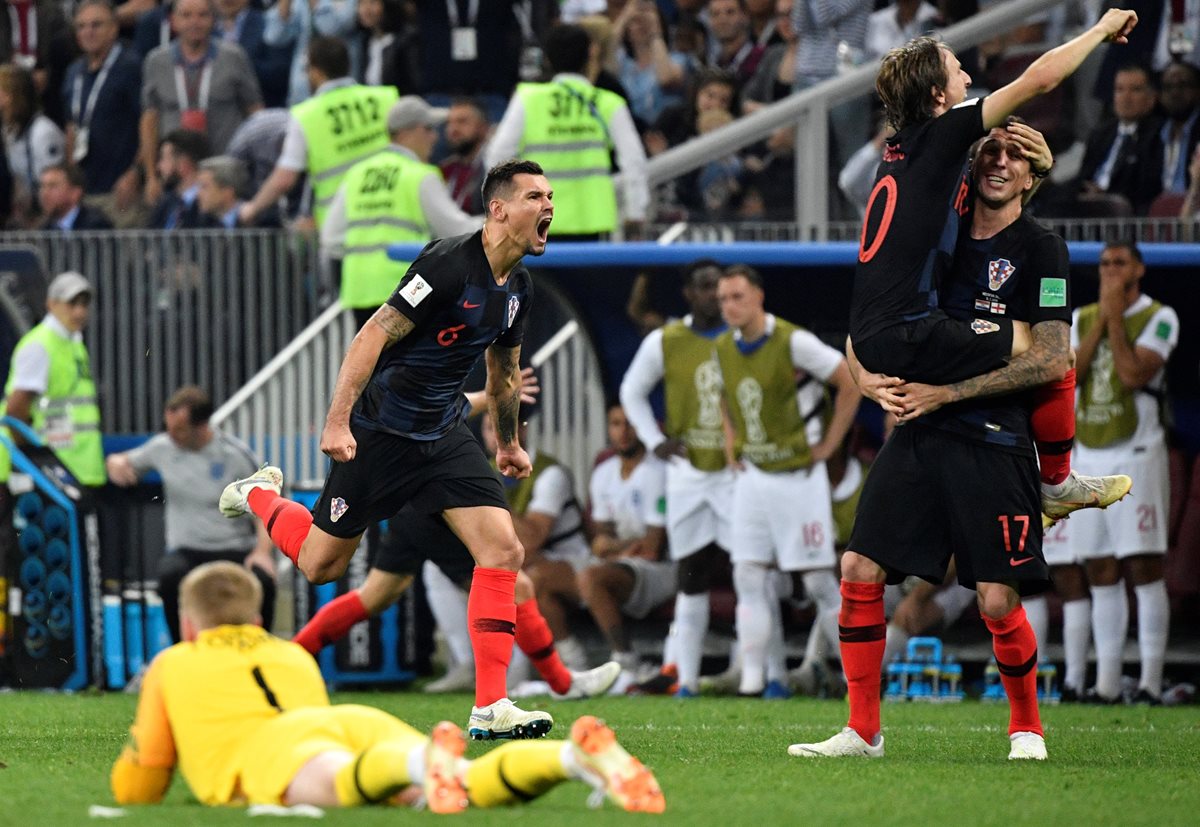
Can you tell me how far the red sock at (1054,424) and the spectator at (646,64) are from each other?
28.0ft

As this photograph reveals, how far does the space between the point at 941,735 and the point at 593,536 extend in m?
4.54

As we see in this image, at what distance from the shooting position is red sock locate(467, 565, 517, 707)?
27.0 feet

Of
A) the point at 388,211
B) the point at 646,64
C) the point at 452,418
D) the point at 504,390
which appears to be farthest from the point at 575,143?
the point at 452,418

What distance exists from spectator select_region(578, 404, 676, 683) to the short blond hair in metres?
6.96

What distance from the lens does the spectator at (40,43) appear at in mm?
18297

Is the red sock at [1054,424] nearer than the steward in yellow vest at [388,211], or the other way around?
the red sock at [1054,424]

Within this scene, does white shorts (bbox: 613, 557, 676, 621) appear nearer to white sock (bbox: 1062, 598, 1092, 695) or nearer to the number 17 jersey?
white sock (bbox: 1062, 598, 1092, 695)

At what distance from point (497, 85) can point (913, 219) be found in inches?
371

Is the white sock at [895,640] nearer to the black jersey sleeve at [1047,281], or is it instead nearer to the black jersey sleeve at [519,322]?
the black jersey sleeve at [519,322]

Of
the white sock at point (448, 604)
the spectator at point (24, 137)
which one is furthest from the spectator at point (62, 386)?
the spectator at point (24, 137)

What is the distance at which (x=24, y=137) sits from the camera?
1742cm

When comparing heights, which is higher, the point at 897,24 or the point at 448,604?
the point at 897,24

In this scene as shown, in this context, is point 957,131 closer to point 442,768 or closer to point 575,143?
point 442,768

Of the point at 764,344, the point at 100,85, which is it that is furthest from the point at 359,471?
the point at 100,85
